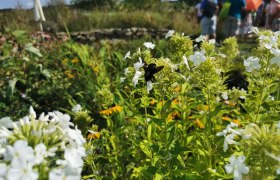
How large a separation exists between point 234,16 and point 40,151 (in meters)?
9.26

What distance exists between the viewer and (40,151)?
1.09 meters

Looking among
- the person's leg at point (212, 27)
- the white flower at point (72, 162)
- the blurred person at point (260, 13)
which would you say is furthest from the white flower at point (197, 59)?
the blurred person at point (260, 13)

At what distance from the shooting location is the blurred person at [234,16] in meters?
9.36

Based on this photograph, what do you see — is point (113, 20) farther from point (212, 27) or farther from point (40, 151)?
point (40, 151)

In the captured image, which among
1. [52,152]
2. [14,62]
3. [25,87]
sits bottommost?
[25,87]

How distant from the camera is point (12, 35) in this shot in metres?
5.06

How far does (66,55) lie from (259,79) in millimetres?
4042

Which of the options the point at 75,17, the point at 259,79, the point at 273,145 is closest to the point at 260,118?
the point at 259,79

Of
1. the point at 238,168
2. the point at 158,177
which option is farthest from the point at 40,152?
the point at 158,177

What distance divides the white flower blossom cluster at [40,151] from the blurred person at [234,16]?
28.2 feet

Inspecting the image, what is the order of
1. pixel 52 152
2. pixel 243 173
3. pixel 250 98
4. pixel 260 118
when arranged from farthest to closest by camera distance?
pixel 250 98
pixel 260 118
pixel 243 173
pixel 52 152

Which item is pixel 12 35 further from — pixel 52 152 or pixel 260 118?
pixel 52 152

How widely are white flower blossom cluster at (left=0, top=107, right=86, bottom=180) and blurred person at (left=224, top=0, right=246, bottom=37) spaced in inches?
338

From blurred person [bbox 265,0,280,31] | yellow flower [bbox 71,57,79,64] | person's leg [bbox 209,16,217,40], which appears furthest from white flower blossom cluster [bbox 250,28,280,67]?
blurred person [bbox 265,0,280,31]
